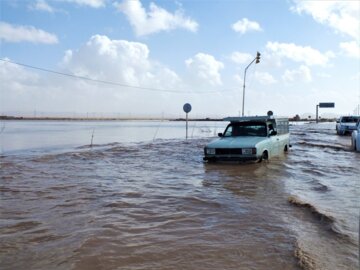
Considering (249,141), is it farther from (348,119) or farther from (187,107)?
(348,119)

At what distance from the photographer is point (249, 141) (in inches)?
476

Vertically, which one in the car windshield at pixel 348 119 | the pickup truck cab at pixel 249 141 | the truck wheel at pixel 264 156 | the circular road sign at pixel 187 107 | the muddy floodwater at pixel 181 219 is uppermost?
the circular road sign at pixel 187 107

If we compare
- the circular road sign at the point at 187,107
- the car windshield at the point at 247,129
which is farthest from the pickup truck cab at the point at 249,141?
the circular road sign at the point at 187,107

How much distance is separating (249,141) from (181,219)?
6.55 metres

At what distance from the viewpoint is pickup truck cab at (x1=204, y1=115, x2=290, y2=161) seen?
11.5 meters

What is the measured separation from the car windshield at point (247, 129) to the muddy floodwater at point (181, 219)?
6.75 ft

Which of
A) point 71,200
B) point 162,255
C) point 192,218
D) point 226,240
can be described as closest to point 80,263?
point 162,255

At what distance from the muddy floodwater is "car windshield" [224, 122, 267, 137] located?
206cm

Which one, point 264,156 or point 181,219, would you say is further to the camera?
point 264,156

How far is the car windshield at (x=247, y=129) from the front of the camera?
13.1 metres

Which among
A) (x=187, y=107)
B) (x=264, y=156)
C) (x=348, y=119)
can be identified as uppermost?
(x=187, y=107)

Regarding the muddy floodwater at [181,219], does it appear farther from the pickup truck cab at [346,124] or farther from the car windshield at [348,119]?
the car windshield at [348,119]

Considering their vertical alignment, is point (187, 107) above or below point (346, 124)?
above

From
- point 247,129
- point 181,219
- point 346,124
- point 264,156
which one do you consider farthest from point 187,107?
point 181,219
